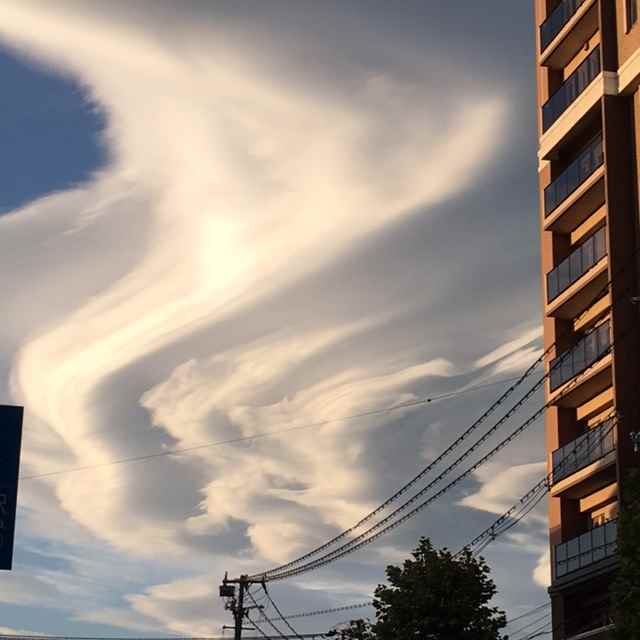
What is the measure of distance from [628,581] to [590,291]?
69.3ft

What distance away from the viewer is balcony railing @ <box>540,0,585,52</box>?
234 ft

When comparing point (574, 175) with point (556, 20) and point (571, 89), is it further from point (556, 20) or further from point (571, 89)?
point (556, 20)

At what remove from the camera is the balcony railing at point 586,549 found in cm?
6138

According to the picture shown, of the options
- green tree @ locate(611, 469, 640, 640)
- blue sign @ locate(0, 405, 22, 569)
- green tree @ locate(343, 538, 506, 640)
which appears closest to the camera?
blue sign @ locate(0, 405, 22, 569)

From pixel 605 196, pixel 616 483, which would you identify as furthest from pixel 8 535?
Result: pixel 605 196

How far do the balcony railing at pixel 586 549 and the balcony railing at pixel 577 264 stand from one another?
1184cm

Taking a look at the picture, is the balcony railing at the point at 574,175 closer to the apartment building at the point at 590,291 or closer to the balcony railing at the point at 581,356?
the apartment building at the point at 590,291

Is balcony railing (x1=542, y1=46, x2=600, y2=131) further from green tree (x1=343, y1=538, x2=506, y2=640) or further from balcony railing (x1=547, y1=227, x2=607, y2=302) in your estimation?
green tree (x1=343, y1=538, x2=506, y2=640)

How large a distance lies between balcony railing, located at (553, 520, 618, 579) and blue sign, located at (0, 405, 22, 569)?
28452 millimetres

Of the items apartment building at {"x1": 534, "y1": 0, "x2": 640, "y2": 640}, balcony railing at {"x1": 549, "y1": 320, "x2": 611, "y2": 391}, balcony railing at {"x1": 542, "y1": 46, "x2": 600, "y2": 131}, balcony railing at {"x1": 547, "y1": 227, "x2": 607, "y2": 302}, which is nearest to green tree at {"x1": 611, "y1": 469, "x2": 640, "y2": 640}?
apartment building at {"x1": 534, "y1": 0, "x2": 640, "y2": 640}

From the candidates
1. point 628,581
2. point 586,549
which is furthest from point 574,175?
point 628,581

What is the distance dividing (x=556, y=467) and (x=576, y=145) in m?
15.7

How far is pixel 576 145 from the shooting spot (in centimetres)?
7125

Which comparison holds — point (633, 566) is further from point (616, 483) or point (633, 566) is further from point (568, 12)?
point (568, 12)
